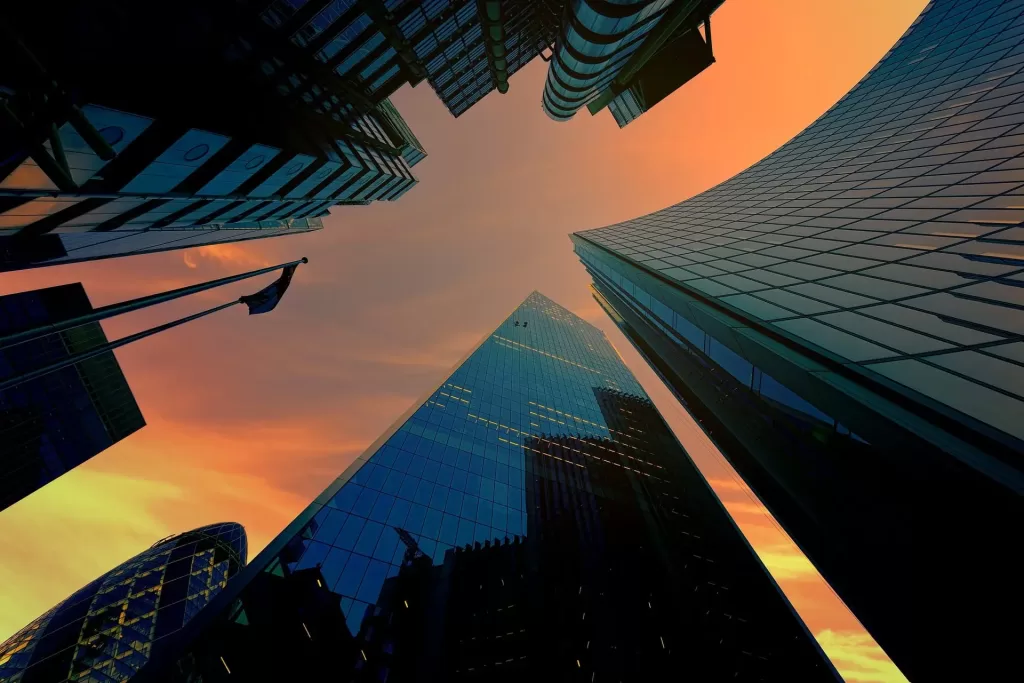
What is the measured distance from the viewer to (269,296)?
40.5ft

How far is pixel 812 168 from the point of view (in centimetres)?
3077

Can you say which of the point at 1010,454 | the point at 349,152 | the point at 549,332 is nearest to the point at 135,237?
the point at 349,152

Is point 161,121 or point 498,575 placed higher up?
point 161,121

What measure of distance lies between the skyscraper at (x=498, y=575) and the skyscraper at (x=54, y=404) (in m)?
26.2

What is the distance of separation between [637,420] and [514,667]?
144 ft

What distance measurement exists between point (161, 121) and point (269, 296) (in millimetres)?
5508

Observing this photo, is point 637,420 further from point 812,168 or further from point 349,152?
point 349,152

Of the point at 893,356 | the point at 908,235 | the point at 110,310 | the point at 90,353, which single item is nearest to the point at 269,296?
the point at 110,310

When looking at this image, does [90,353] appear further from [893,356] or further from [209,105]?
[893,356]

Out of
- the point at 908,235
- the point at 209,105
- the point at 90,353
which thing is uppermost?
the point at 209,105

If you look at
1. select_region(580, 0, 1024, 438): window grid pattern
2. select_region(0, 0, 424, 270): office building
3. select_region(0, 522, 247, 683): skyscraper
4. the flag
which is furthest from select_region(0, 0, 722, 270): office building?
select_region(0, 522, 247, 683): skyscraper

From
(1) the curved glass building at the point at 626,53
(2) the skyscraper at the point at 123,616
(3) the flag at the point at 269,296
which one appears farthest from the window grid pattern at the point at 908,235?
(2) the skyscraper at the point at 123,616

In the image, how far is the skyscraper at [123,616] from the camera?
3847 centimetres

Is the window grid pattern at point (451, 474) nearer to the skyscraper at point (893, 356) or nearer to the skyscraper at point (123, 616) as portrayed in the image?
the skyscraper at point (893, 356)
